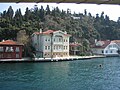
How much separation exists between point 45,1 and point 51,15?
258 feet

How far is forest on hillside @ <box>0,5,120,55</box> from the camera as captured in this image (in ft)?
214

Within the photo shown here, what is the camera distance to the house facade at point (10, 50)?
187ft

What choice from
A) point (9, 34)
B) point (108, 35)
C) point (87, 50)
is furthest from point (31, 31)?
point (108, 35)

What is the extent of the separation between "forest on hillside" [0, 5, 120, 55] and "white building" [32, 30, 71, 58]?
373cm

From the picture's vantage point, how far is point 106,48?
86625 mm

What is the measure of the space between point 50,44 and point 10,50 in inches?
358

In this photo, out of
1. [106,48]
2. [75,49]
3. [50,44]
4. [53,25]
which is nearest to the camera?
[50,44]

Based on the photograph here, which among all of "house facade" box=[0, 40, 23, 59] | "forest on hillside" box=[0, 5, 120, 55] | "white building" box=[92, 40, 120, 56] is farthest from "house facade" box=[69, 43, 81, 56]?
"house facade" box=[0, 40, 23, 59]

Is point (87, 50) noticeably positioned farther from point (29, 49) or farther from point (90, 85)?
point (90, 85)

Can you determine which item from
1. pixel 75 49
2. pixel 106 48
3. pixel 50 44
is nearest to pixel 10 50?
pixel 50 44

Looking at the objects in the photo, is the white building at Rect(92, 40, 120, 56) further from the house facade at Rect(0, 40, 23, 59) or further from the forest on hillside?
the house facade at Rect(0, 40, 23, 59)

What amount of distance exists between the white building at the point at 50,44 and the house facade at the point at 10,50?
4.92m

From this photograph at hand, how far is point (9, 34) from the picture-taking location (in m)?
64.0

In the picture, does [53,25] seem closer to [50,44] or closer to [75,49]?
[75,49]
